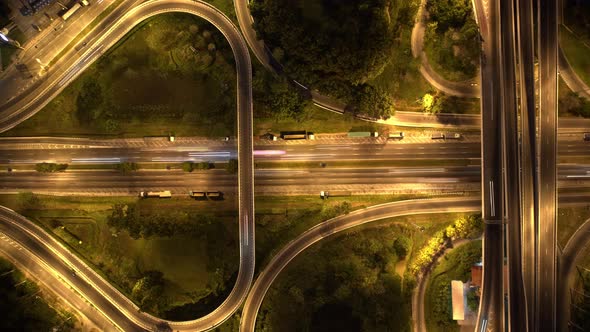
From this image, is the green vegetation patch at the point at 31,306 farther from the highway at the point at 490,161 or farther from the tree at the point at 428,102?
the highway at the point at 490,161

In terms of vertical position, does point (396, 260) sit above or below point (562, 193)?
below

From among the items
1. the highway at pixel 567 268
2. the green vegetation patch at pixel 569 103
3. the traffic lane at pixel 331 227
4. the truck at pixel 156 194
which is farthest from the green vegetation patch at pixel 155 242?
the green vegetation patch at pixel 569 103

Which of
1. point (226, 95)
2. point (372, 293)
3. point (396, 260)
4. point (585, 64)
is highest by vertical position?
point (585, 64)

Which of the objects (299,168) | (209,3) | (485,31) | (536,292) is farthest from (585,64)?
(209,3)

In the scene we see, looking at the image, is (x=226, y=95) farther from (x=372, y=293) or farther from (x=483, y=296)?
(x=483, y=296)

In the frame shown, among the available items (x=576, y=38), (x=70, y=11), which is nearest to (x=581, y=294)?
(x=576, y=38)

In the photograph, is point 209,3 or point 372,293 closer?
point 372,293
